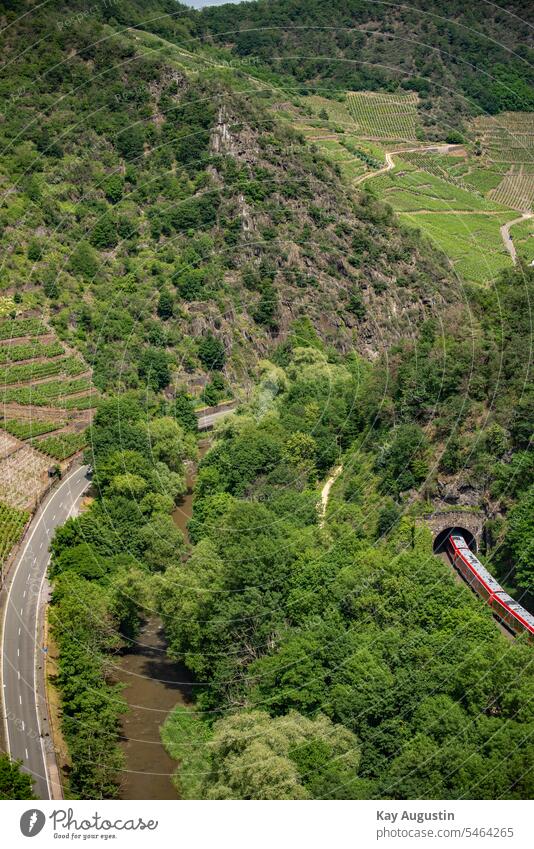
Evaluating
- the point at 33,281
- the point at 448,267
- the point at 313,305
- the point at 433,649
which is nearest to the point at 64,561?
the point at 433,649

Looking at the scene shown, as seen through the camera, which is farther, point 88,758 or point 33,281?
point 33,281

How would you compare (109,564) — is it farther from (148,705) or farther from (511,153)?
(511,153)

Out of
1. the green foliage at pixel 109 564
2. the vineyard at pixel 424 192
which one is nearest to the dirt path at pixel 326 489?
the green foliage at pixel 109 564

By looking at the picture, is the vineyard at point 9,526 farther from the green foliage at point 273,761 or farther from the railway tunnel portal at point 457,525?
the railway tunnel portal at point 457,525

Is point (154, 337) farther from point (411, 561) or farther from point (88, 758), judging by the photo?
point (88, 758)

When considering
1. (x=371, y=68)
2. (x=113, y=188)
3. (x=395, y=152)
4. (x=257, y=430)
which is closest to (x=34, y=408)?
(x=257, y=430)

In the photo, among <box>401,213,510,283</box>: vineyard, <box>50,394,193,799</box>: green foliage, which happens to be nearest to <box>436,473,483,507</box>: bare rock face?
<box>50,394,193,799</box>: green foliage
